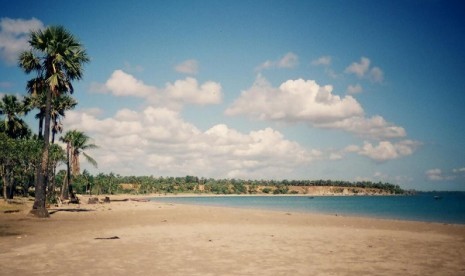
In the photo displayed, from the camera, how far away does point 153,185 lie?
178 m

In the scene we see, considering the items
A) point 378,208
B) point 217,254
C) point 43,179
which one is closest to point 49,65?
point 43,179

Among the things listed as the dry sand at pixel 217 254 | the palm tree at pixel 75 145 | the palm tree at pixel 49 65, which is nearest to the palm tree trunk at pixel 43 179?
the palm tree at pixel 49 65

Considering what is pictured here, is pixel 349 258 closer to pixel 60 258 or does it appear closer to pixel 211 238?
pixel 211 238

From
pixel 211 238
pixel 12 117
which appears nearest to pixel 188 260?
pixel 211 238

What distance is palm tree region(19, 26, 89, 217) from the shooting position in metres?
25.1

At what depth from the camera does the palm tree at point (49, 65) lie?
82.5 ft

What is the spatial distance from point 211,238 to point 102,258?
6235mm

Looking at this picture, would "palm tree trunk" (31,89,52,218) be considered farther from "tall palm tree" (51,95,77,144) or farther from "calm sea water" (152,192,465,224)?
"calm sea water" (152,192,465,224)

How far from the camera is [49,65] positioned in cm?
2595

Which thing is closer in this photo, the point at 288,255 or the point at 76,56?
the point at 288,255

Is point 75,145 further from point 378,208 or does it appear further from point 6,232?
point 378,208

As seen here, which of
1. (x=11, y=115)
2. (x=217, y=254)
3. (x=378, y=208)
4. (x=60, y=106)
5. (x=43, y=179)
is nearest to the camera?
(x=217, y=254)

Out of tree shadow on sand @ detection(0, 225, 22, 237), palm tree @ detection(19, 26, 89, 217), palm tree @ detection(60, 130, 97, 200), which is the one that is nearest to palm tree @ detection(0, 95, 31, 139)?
palm tree @ detection(60, 130, 97, 200)

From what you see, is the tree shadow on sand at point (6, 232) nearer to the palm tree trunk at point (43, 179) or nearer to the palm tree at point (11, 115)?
the palm tree trunk at point (43, 179)
